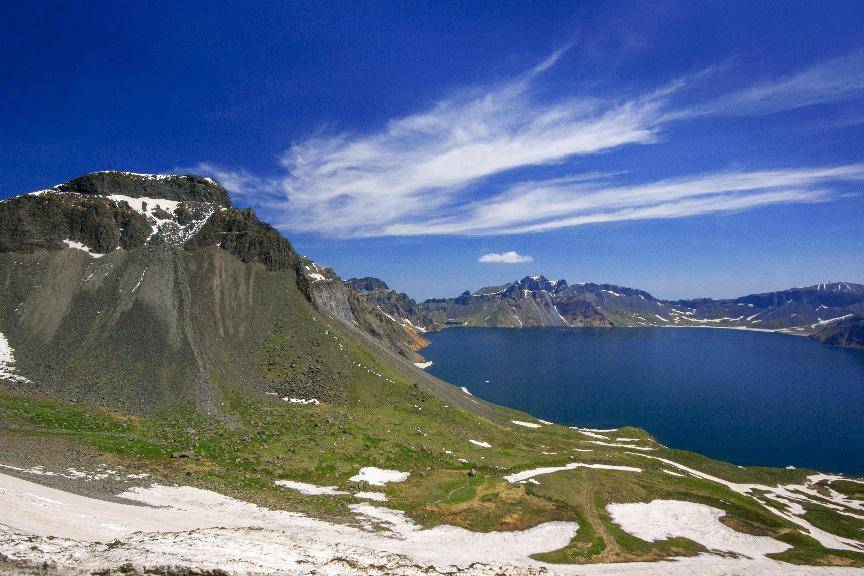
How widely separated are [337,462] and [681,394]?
572 feet

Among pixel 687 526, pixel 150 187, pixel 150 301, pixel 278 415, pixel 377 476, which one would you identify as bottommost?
pixel 687 526

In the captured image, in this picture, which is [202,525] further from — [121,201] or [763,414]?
[763,414]

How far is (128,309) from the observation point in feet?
304

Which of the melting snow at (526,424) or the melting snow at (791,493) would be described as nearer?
the melting snow at (791,493)

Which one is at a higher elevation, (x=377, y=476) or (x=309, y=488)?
(x=309, y=488)

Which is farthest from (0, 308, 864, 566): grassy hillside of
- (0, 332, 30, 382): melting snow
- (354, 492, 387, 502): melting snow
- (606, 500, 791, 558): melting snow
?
(0, 332, 30, 382): melting snow

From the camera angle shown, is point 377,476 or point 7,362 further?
point 7,362

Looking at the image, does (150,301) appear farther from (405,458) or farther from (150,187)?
(405,458)

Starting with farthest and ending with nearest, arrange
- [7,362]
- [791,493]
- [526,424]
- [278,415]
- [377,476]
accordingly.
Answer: [526,424], [791,493], [278,415], [7,362], [377,476]

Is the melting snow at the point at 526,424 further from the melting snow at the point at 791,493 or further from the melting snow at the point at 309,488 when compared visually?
the melting snow at the point at 309,488

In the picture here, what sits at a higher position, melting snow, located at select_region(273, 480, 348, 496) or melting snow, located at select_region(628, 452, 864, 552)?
melting snow, located at select_region(273, 480, 348, 496)

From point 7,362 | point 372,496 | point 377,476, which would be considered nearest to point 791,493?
point 377,476

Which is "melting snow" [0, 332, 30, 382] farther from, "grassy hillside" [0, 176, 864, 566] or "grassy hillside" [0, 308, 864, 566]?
"grassy hillside" [0, 308, 864, 566]

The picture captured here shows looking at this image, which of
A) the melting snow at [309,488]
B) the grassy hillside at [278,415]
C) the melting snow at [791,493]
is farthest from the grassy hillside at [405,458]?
the melting snow at [791,493]
